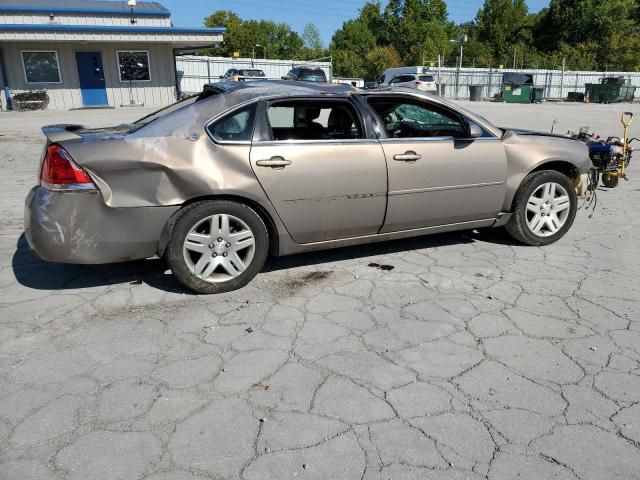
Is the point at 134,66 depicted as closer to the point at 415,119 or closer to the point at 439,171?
the point at 415,119

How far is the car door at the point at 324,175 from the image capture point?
3.88 meters

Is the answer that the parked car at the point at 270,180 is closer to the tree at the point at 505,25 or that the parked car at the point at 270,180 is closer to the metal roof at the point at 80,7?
the metal roof at the point at 80,7

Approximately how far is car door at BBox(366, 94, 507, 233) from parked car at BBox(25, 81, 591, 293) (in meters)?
→ 0.01

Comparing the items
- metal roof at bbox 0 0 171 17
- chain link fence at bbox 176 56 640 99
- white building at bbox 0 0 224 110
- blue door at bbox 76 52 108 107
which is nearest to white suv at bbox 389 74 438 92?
chain link fence at bbox 176 56 640 99

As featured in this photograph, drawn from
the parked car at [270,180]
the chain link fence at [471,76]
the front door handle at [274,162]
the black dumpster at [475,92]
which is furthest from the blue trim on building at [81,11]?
the front door handle at [274,162]

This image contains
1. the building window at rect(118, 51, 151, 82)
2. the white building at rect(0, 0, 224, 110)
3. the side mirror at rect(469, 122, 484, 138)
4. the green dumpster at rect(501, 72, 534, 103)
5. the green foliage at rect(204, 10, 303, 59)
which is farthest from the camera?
the green foliage at rect(204, 10, 303, 59)

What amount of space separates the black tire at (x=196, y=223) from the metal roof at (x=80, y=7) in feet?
81.0

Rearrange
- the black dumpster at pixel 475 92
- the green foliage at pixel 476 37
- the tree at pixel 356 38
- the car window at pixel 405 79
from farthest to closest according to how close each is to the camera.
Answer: the tree at pixel 356 38
the green foliage at pixel 476 37
the black dumpster at pixel 475 92
the car window at pixel 405 79

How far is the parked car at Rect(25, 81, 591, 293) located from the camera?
357 cm

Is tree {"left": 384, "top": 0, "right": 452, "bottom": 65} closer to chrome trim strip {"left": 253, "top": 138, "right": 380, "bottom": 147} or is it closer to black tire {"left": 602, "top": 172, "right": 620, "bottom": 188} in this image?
black tire {"left": 602, "top": 172, "right": 620, "bottom": 188}

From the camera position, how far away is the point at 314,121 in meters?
4.71

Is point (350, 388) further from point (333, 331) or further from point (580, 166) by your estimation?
point (580, 166)

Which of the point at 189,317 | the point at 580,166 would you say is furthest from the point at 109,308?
the point at 580,166

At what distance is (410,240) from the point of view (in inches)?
207
